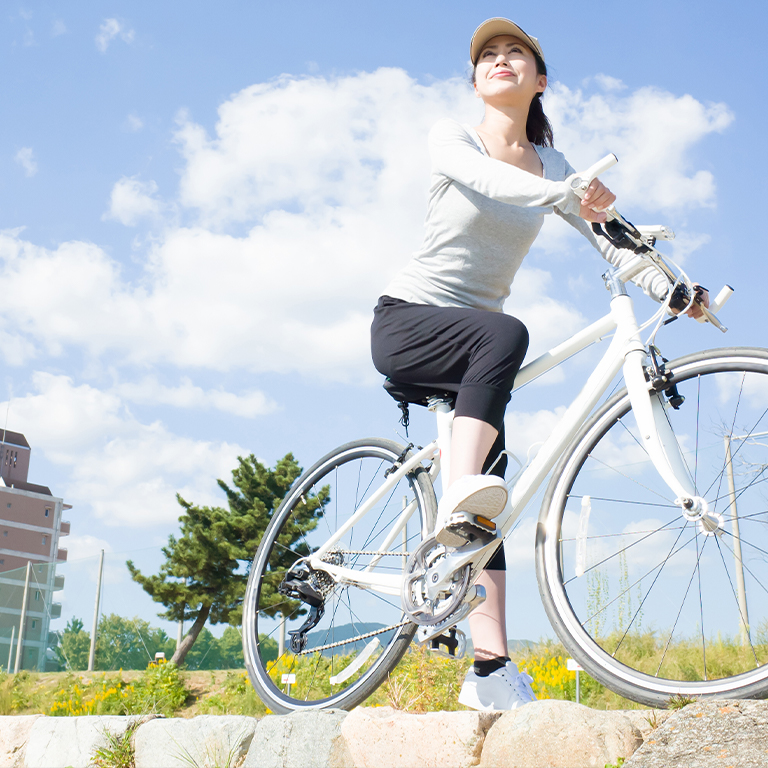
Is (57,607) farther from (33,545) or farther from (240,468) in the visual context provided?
(33,545)

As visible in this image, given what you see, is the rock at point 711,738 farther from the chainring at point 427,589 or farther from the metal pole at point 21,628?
the metal pole at point 21,628

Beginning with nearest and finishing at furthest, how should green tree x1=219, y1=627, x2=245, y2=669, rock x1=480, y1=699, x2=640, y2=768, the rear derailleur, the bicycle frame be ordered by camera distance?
rock x1=480, y1=699, x2=640, y2=768 < the bicycle frame < the rear derailleur < green tree x1=219, y1=627, x2=245, y2=669

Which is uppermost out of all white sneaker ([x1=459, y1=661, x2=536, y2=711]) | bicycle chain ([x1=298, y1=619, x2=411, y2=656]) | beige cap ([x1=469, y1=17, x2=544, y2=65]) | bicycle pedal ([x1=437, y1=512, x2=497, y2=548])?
beige cap ([x1=469, y1=17, x2=544, y2=65])

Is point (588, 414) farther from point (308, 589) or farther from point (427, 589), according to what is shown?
point (308, 589)

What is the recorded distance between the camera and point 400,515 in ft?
9.07

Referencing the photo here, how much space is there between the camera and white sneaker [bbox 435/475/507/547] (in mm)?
1921

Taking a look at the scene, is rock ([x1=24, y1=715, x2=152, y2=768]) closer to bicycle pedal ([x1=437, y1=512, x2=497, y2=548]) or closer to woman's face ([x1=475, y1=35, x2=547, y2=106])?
bicycle pedal ([x1=437, y1=512, x2=497, y2=548])

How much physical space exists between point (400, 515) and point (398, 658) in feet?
1.72

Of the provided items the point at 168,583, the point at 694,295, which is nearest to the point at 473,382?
the point at 694,295

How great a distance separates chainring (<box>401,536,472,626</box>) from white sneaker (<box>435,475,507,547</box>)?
125 millimetres

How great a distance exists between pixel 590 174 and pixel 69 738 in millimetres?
2728

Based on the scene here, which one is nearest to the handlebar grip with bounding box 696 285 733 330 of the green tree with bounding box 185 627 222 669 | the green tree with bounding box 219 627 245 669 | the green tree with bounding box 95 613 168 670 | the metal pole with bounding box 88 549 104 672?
the green tree with bounding box 219 627 245 669

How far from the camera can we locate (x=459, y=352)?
2.25 metres

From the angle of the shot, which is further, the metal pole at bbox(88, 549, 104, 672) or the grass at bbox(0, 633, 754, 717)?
the metal pole at bbox(88, 549, 104, 672)
